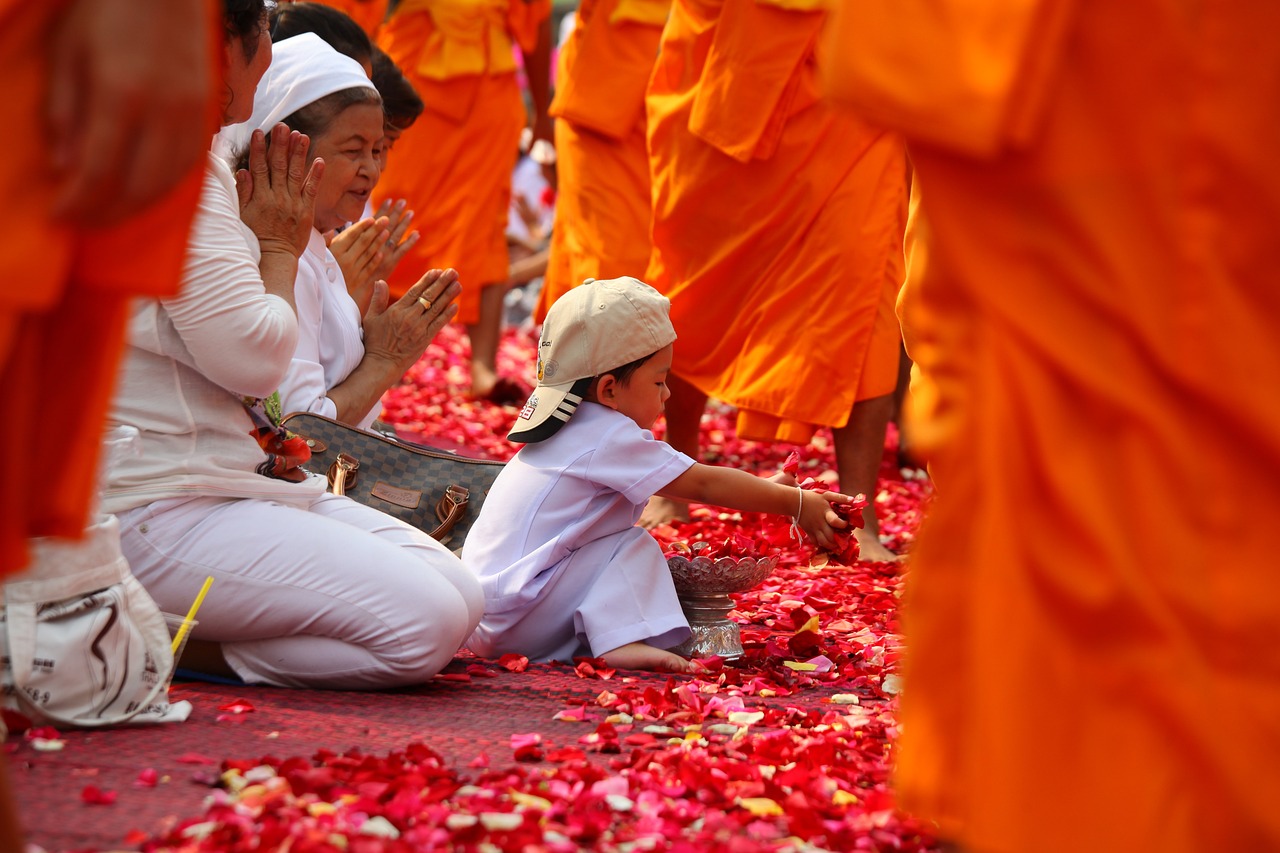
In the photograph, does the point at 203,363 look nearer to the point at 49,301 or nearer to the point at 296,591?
the point at 296,591

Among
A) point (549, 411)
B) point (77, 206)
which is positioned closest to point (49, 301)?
point (77, 206)

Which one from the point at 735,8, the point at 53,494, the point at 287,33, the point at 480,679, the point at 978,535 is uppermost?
the point at 735,8

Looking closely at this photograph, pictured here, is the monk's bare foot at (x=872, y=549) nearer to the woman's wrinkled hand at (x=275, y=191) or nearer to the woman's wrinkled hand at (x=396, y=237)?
the woman's wrinkled hand at (x=396, y=237)

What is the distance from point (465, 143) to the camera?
7109 mm

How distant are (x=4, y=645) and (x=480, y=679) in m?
1.07

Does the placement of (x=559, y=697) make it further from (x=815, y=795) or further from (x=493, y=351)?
(x=493, y=351)

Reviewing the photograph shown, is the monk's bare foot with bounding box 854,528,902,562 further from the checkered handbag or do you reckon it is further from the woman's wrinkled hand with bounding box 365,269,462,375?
the woman's wrinkled hand with bounding box 365,269,462,375

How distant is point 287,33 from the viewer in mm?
4508

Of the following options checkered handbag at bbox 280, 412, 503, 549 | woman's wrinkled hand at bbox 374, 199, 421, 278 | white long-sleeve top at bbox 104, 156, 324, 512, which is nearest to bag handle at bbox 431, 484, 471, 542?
checkered handbag at bbox 280, 412, 503, 549

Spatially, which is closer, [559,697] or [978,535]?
[978,535]

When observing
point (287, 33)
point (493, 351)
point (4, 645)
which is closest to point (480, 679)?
point (4, 645)

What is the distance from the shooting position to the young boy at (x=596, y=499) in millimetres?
3277

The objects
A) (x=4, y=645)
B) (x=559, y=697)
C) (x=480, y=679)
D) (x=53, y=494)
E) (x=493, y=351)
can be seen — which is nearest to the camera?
(x=53, y=494)

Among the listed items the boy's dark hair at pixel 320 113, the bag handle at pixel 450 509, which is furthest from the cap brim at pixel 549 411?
the boy's dark hair at pixel 320 113
